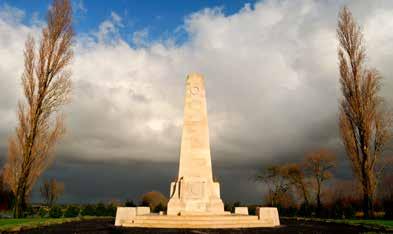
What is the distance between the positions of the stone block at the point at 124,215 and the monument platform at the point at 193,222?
651 mm

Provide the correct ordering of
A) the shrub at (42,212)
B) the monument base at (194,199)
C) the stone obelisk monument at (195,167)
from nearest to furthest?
1. the monument base at (194,199)
2. the stone obelisk monument at (195,167)
3. the shrub at (42,212)

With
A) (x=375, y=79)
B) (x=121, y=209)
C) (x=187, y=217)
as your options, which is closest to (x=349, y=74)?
(x=375, y=79)

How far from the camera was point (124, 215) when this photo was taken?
18.3 m

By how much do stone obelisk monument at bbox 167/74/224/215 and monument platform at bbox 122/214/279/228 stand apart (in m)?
1.94

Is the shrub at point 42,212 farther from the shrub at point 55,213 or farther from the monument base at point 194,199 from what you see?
the monument base at point 194,199

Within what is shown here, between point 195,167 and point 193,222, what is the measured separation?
463cm

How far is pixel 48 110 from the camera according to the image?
24.1 m

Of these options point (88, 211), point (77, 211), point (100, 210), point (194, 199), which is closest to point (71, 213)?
point (77, 211)

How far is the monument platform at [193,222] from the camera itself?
16000 millimetres

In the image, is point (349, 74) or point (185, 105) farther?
point (349, 74)

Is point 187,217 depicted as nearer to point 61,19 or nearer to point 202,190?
point 202,190

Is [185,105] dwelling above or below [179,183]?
above

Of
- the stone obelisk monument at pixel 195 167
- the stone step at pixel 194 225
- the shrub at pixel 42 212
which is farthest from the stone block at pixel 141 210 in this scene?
the shrub at pixel 42 212

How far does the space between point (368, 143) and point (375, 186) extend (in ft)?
9.96
